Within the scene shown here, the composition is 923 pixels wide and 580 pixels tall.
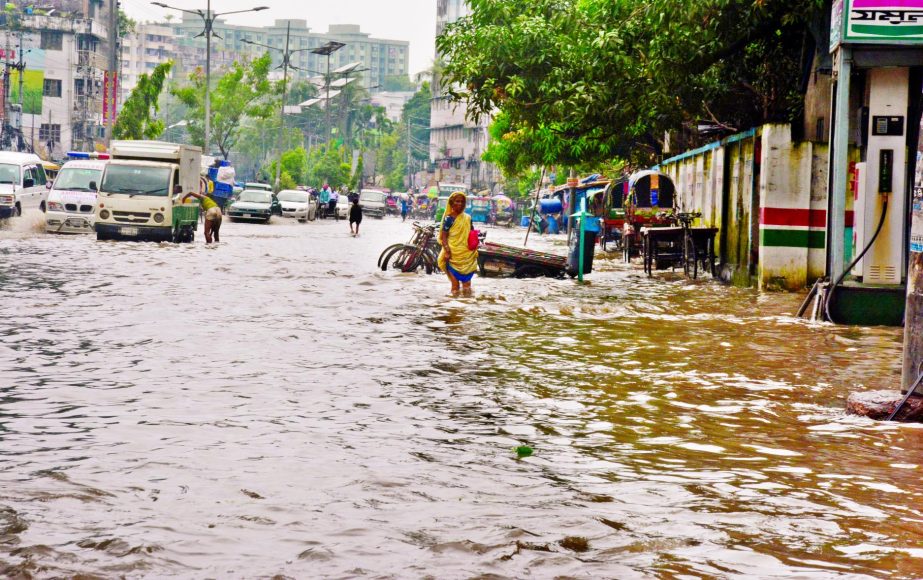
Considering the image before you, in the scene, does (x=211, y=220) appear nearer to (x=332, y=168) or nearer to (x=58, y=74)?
(x=58, y=74)

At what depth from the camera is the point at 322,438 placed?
707 centimetres

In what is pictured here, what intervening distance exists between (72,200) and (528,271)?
51.4 ft

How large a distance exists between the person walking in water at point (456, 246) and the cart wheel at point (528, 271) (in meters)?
4.40

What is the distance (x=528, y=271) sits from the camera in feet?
73.0

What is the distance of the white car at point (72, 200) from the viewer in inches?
1299

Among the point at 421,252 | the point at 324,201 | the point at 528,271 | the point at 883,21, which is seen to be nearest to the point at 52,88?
the point at 324,201

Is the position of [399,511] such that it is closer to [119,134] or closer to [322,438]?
[322,438]

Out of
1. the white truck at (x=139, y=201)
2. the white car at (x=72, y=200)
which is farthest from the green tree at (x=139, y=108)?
the white truck at (x=139, y=201)

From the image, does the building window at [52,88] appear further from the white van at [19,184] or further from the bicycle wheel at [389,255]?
the bicycle wheel at [389,255]

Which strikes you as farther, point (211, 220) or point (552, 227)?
point (552, 227)

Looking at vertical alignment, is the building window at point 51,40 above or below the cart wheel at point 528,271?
above

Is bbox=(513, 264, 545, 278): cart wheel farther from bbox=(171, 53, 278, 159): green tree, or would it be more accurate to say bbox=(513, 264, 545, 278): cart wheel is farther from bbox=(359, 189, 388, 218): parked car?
bbox=(171, 53, 278, 159): green tree

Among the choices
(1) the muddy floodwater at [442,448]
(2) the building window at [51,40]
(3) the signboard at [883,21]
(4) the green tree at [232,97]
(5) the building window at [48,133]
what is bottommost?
(1) the muddy floodwater at [442,448]

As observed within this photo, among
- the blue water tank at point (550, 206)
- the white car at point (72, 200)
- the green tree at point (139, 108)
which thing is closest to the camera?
the white car at point (72, 200)
